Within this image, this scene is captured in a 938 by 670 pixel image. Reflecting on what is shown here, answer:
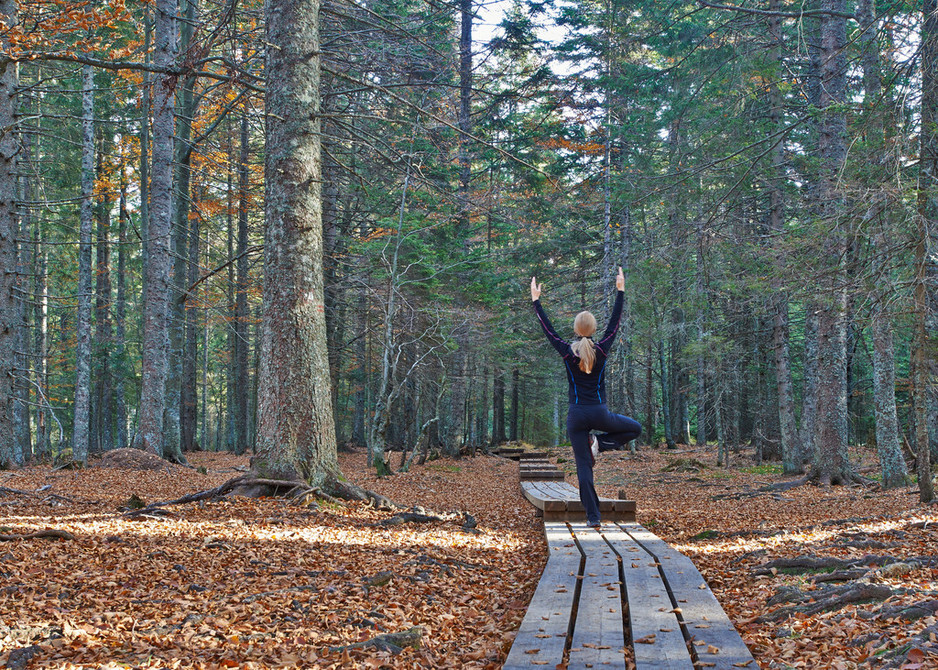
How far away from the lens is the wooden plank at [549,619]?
Answer: 3.29 m

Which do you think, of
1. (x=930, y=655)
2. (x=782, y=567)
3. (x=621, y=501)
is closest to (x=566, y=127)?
(x=621, y=501)

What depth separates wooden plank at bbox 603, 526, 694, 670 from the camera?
3287 mm

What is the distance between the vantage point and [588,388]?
689cm

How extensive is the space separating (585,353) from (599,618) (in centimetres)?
311

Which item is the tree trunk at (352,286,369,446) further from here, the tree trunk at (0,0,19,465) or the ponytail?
the ponytail

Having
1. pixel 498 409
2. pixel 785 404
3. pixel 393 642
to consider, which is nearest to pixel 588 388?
pixel 393 642

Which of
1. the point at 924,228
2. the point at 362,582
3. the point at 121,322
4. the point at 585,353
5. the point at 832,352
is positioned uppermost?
the point at 121,322

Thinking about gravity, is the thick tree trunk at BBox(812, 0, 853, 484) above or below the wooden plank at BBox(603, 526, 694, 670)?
above

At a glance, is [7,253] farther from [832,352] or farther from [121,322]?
[121,322]

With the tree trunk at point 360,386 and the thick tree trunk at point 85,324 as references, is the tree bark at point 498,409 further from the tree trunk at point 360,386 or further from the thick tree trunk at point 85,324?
the thick tree trunk at point 85,324

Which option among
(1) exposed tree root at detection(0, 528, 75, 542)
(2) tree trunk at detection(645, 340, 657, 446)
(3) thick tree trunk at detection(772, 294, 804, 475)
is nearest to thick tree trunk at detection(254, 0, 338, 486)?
(1) exposed tree root at detection(0, 528, 75, 542)

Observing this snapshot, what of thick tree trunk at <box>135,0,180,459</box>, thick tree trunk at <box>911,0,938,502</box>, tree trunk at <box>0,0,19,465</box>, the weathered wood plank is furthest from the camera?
thick tree trunk at <box>135,0,180,459</box>

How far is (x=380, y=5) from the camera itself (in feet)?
57.9

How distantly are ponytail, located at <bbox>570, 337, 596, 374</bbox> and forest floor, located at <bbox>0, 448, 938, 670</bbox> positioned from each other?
6.86ft
